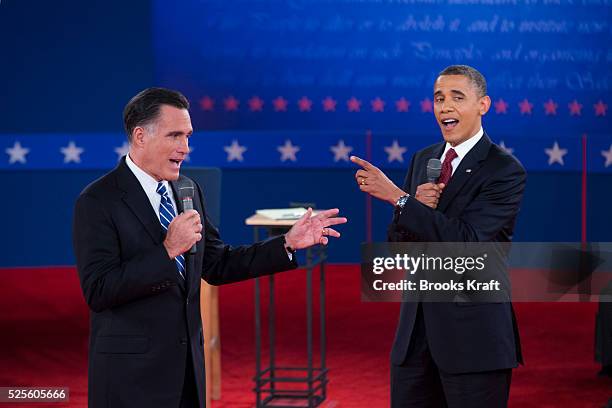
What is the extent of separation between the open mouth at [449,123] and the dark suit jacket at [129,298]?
3.65 feet

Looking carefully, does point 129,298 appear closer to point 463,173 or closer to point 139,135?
point 139,135

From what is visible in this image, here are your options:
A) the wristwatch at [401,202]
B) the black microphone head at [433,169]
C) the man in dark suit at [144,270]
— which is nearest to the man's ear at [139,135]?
the man in dark suit at [144,270]

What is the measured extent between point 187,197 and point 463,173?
101 centimetres

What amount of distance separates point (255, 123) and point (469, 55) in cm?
218

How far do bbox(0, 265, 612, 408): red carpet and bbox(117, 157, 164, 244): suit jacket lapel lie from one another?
2.70m

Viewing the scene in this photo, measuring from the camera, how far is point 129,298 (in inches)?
95.7

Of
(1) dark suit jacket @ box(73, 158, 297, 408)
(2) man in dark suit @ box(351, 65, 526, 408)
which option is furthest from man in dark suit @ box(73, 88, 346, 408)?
(2) man in dark suit @ box(351, 65, 526, 408)

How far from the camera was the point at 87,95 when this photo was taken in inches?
351

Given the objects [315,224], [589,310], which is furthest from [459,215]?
[589,310]

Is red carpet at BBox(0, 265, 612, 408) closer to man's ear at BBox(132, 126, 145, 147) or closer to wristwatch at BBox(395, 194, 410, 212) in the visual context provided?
wristwatch at BBox(395, 194, 410, 212)

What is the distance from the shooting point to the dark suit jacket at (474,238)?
301cm

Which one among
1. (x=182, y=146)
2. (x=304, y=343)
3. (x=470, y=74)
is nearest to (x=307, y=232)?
(x=182, y=146)

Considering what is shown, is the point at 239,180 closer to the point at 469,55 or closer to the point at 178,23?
the point at 178,23

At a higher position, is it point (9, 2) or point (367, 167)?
point (9, 2)
